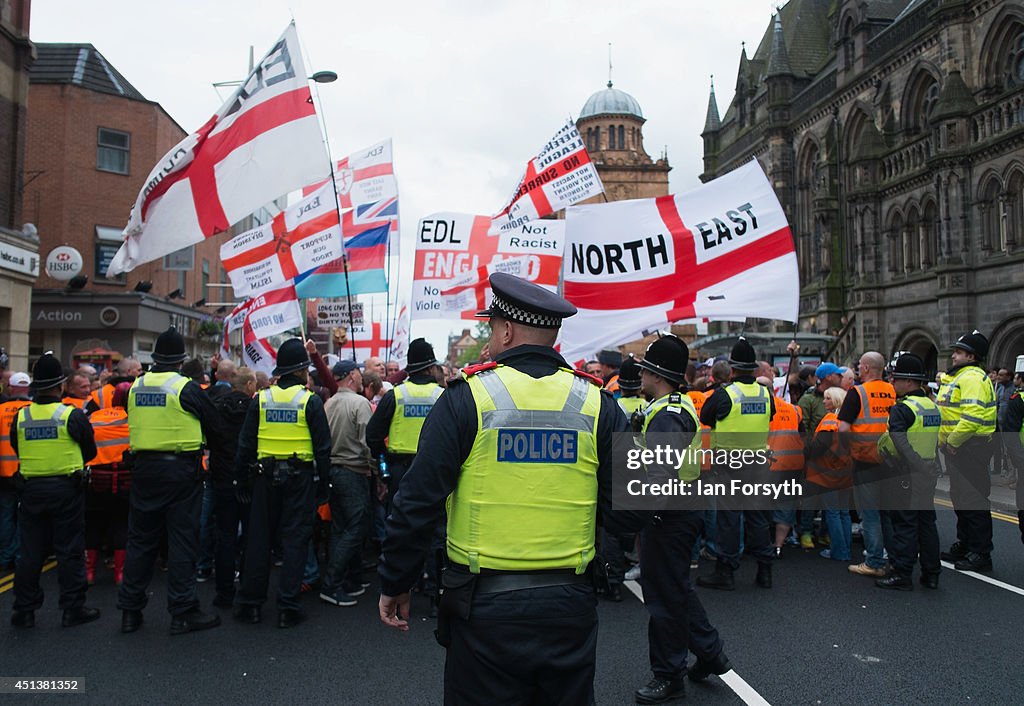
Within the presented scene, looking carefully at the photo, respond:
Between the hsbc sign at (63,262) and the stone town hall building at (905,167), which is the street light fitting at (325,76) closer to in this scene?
the hsbc sign at (63,262)

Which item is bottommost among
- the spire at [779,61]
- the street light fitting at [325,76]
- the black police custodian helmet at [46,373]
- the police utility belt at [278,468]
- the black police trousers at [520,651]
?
the black police trousers at [520,651]

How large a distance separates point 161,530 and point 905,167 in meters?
29.8

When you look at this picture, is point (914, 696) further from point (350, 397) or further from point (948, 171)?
point (948, 171)

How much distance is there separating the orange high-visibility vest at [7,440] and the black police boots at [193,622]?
9.06 feet

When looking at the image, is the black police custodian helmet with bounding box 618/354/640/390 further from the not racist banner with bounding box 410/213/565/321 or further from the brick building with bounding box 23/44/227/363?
the brick building with bounding box 23/44/227/363

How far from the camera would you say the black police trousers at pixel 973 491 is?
726 centimetres

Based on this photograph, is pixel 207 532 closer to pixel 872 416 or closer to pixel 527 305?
pixel 527 305

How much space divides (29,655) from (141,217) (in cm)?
451

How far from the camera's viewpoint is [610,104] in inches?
2532

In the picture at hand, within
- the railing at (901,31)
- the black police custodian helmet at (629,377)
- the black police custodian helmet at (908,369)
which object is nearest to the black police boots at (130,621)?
the black police custodian helmet at (629,377)

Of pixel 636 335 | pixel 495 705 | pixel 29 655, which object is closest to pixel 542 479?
pixel 495 705

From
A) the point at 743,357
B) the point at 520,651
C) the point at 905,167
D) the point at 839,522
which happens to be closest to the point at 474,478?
the point at 520,651

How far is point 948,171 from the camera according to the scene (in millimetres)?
24484

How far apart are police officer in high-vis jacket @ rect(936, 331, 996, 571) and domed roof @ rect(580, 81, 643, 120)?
5998 centimetres
